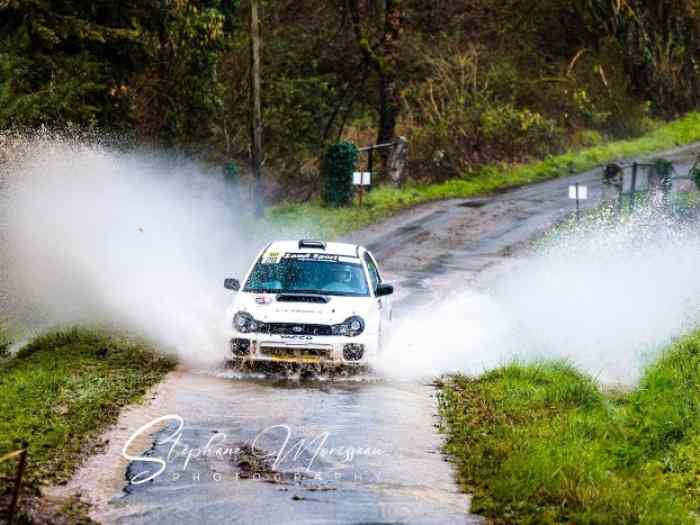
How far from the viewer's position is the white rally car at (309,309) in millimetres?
16062

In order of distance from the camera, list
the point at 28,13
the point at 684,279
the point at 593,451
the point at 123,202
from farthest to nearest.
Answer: the point at 123,202 → the point at 28,13 → the point at 684,279 → the point at 593,451

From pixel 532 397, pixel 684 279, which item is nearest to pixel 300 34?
pixel 684 279

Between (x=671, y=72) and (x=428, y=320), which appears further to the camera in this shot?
(x=671, y=72)

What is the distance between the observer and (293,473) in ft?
38.2

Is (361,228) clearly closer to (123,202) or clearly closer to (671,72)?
(123,202)

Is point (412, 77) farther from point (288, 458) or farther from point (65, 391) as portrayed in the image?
point (288, 458)

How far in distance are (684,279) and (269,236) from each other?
12260 mm

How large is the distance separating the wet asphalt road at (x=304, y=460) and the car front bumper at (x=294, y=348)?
0.27 metres

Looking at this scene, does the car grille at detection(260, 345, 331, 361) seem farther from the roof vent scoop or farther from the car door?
the roof vent scoop

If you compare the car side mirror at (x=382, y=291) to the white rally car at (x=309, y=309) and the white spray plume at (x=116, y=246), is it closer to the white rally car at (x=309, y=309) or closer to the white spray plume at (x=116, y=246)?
the white rally car at (x=309, y=309)

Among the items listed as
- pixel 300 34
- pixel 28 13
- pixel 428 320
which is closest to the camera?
pixel 428 320

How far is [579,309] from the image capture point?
22984 millimetres

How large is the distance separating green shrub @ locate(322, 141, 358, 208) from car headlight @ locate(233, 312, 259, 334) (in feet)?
67.5

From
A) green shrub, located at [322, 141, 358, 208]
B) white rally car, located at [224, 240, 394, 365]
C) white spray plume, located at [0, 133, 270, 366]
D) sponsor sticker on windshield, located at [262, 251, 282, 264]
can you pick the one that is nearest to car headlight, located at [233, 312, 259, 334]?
white rally car, located at [224, 240, 394, 365]
